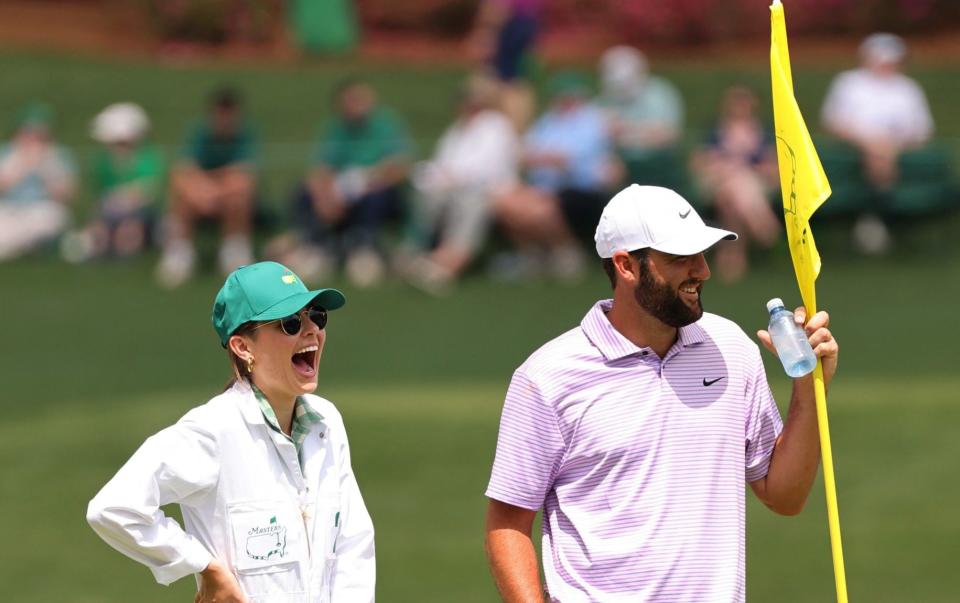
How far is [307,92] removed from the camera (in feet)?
85.5

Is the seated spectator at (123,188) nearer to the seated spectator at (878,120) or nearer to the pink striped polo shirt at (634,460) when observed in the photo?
the seated spectator at (878,120)

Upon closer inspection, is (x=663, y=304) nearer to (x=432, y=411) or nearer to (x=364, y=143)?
(x=432, y=411)

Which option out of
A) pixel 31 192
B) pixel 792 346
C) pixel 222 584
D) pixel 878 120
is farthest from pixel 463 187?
pixel 222 584

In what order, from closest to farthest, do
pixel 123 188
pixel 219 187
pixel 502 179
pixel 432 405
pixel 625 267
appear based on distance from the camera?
pixel 625 267
pixel 432 405
pixel 502 179
pixel 219 187
pixel 123 188

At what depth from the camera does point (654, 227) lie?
491cm

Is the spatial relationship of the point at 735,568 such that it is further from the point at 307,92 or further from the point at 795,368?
the point at 307,92

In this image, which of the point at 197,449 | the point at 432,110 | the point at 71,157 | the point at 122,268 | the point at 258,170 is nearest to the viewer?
the point at 197,449

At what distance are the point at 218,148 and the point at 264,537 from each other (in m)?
13.0

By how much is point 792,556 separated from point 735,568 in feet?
20.5

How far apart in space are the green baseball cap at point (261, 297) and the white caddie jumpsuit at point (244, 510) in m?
0.19

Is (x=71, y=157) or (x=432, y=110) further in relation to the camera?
(x=432, y=110)

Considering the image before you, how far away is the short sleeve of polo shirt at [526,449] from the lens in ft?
16.1

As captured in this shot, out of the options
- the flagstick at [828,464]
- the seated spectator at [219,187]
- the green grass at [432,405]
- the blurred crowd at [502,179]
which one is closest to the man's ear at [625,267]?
the flagstick at [828,464]

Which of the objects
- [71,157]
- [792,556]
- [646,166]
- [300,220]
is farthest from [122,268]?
[792,556]
